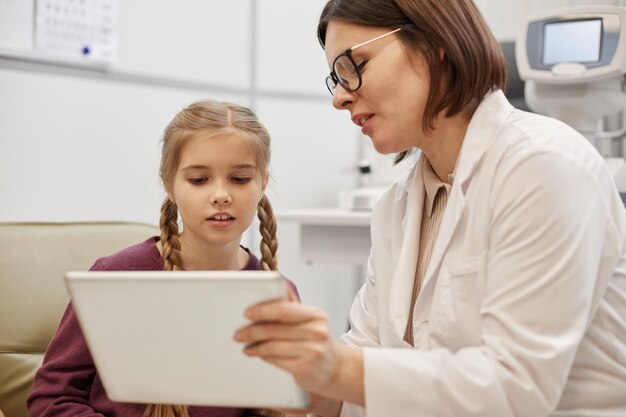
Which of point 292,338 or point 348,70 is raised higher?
point 348,70

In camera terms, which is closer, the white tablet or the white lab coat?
the white tablet

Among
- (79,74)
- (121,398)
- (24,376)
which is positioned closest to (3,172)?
(79,74)

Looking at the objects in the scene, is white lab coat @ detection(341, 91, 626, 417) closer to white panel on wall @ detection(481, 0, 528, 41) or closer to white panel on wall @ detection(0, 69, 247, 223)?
white panel on wall @ detection(0, 69, 247, 223)

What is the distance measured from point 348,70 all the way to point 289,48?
186 cm

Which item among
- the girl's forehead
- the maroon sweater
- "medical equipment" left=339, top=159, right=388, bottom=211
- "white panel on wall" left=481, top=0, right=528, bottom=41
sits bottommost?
the maroon sweater

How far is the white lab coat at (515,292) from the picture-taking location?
87 cm

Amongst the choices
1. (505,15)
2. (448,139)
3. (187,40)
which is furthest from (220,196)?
(505,15)

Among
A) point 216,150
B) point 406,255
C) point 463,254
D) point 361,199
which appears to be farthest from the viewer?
point 361,199

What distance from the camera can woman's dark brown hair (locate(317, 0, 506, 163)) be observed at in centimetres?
107

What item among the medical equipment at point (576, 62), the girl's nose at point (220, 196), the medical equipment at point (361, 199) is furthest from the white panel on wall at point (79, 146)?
the medical equipment at point (576, 62)

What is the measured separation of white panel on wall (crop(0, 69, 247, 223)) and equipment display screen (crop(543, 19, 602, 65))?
1.06m

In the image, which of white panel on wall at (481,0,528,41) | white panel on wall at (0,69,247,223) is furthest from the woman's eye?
white panel on wall at (481,0,528,41)

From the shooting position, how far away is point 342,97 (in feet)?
3.63

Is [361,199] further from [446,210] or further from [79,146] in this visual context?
[446,210]
